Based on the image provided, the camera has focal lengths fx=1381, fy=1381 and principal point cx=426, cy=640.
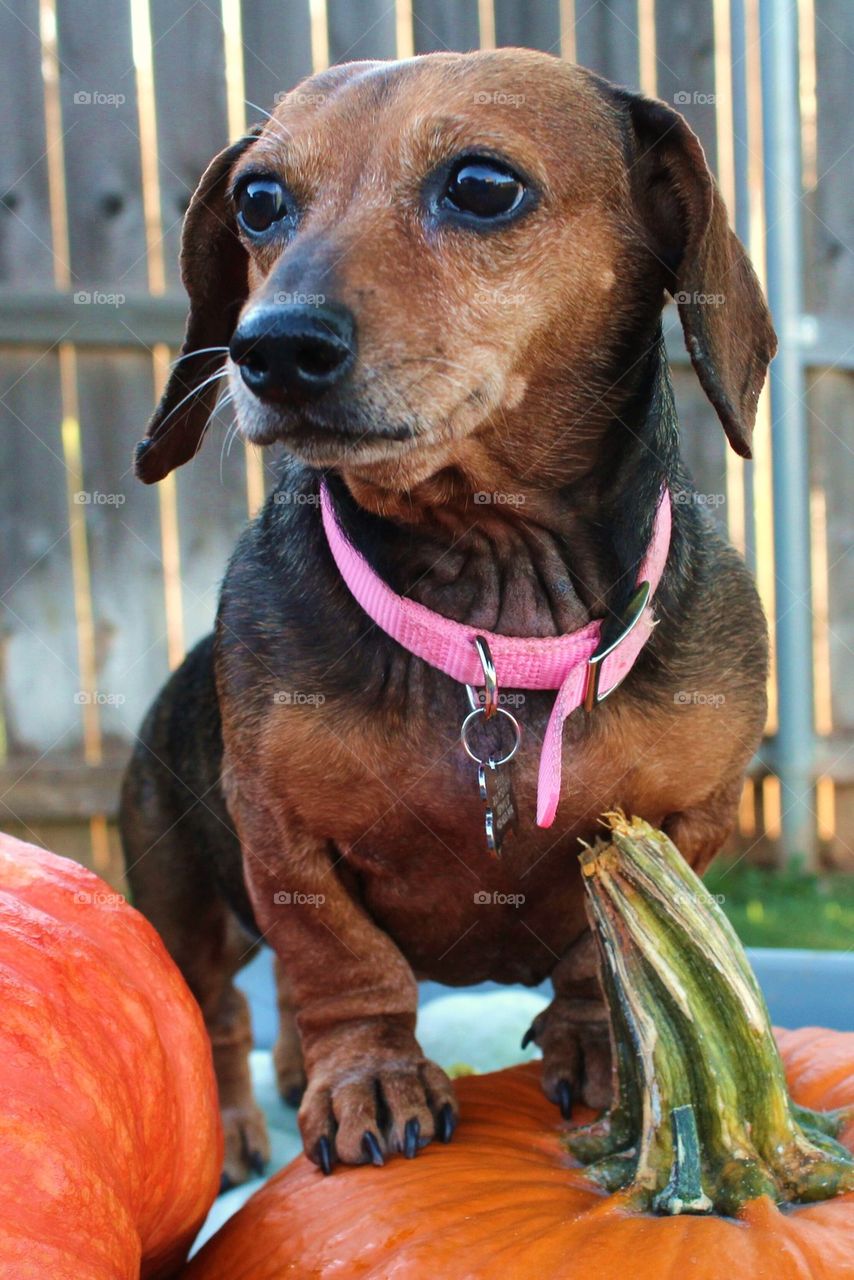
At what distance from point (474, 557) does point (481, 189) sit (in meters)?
0.49

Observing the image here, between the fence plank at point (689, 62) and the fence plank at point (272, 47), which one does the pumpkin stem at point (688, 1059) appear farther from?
the fence plank at point (689, 62)

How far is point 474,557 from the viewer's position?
1.91 meters

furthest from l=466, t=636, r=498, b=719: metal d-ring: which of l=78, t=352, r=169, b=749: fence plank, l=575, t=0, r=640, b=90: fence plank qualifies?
l=575, t=0, r=640, b=90: fence plank

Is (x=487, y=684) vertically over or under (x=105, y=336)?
under

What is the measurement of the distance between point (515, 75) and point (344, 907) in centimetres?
112

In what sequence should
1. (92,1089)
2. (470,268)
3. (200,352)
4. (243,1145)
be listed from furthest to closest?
(243,1145) < (200,352) < (470,268) < (92,1089)

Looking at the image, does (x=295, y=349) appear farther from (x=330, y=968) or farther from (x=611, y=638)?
(x=330, y=968)

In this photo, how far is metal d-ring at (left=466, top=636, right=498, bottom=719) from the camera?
1738mm

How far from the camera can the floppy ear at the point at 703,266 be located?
1784 millimetres

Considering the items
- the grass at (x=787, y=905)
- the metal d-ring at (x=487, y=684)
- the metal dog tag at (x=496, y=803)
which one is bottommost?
the grass at (x=787, y=905)

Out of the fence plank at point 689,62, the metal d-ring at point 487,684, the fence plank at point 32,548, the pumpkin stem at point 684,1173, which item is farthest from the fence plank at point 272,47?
the pumpkin stem at point 684,1173

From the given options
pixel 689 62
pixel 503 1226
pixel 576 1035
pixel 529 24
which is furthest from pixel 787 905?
pixel 503 1226

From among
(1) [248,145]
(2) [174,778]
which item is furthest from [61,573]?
(1) [248,145]

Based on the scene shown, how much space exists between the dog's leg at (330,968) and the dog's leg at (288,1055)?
3.01ft
